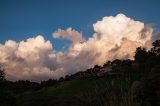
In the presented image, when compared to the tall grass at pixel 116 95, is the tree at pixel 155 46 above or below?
above

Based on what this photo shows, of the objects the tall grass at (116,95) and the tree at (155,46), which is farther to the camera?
the tree at (155,46)

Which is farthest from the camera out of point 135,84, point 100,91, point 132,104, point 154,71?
point 154,71

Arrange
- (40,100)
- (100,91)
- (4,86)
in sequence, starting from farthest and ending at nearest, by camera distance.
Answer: (40,100), (4,86), (100,91)

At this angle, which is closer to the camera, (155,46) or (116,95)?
(116,95)

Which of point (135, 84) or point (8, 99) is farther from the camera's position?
point (8, 99)

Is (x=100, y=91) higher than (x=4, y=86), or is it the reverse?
(x=4, y=86)

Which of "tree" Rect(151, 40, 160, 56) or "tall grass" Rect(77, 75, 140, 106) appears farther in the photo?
"tree" Rect(151, 40, 160, 56)

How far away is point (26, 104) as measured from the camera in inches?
773

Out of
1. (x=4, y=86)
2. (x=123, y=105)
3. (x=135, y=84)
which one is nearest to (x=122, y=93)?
(x=123, y=105)

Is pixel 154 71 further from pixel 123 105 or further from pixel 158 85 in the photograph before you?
pixel 123 105

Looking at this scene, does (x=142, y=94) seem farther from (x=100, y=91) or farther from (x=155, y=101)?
(x=100, y=91)

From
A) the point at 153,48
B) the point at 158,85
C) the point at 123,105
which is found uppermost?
the point at 153,48

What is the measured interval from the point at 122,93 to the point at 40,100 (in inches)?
424

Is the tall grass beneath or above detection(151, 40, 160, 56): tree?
beneath
